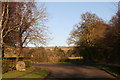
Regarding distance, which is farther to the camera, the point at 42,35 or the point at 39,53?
the point at 39,53

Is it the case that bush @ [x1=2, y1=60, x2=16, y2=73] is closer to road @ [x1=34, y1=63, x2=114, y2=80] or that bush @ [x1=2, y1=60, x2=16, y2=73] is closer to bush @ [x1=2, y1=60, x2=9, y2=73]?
bush @ [x1=2, y1=60, x2=9, y2=73]

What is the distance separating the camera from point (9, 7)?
2645 cm

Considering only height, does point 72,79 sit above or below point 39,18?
below

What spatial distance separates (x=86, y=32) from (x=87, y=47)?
5.65 meters

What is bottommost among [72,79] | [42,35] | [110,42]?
[72,79]

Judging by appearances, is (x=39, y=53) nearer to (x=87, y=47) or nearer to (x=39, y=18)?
(x=87, y=47)

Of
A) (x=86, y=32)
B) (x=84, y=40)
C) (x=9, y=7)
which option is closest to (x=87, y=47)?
(x=84, y=40)

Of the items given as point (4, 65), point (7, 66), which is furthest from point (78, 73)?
point (4, 65)

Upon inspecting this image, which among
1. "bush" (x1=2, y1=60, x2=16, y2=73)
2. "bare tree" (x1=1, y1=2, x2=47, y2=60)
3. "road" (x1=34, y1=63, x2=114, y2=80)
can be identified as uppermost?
"bare tree" (x1=1, y1=2, x2=47, y2=60)

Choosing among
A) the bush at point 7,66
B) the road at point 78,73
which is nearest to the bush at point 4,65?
the bush at point 7,66

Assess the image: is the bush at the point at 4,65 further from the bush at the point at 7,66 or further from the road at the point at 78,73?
the road at the point at 78,73

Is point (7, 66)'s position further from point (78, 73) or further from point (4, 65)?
point (78, 73)

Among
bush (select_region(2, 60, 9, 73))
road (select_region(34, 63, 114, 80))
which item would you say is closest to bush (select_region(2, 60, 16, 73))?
bush (select_region(2, 60, 9, 73))

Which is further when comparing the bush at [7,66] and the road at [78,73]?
the bush at [7,66]
